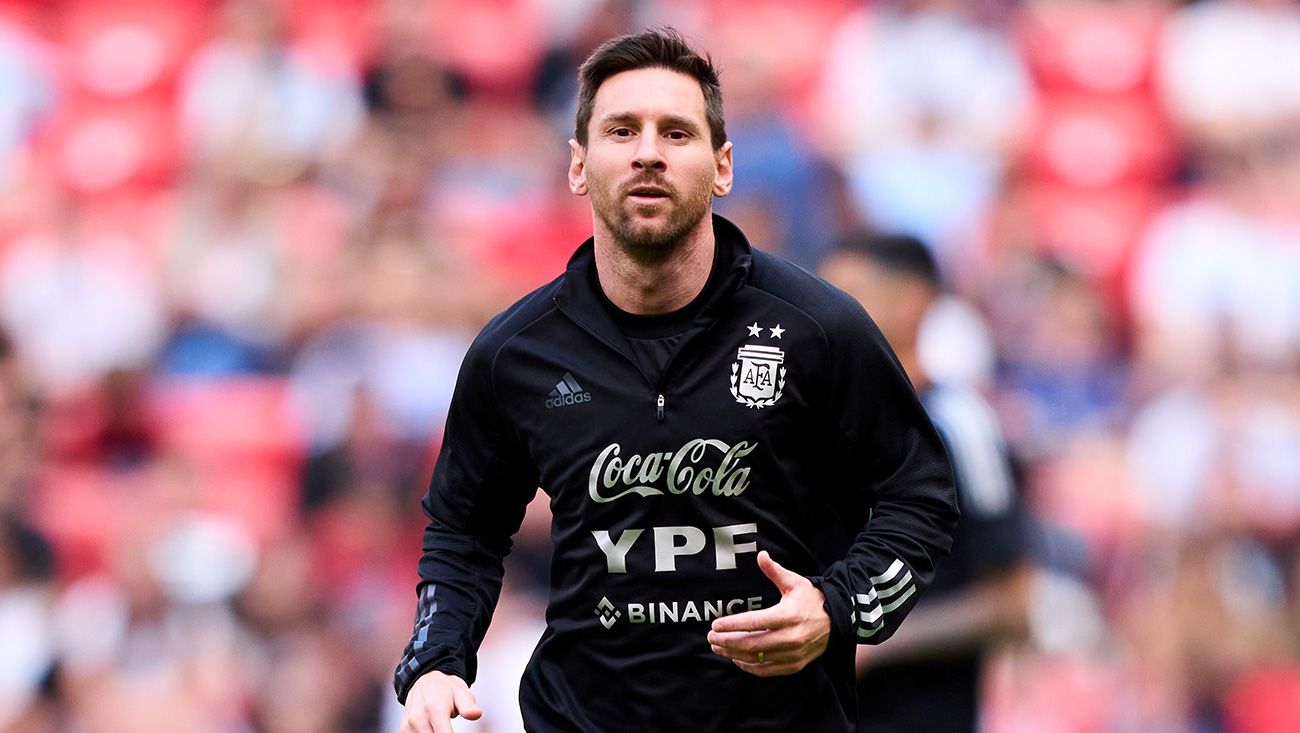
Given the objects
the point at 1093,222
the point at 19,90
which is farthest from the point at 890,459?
the point at 19,90

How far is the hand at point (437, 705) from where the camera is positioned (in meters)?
3.25

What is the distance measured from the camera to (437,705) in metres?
3.28

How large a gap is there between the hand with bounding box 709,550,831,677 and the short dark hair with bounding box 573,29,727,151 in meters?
1.03

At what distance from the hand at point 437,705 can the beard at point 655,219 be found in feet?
3.18

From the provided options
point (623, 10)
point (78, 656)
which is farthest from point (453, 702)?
point (623, 10)

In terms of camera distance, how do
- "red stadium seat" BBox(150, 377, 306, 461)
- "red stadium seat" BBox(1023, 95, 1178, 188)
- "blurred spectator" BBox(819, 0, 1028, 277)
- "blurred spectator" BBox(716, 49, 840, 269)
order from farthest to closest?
"red stadium seat" BBox(1023, 95, 1178, 188)
"blurred spectator" BBox(819, 0, 1028, 277)
"red stadium seat" BBox(150, 377, 306, 461)
"blurred spectator" BBox(716, 49, 840, 269)

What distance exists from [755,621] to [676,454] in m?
0.51

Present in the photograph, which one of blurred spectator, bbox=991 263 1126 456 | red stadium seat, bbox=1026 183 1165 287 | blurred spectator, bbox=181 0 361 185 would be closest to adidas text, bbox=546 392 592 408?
blurred spectator, bbox=991 263 1126 456

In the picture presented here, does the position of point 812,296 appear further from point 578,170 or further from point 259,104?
point 259,104

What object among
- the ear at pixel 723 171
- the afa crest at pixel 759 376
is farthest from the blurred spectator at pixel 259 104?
the afa crest at pixel 759 376

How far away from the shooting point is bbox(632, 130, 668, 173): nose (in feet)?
11.2

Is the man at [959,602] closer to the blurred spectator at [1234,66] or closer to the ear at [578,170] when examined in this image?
the ear at [578,170]

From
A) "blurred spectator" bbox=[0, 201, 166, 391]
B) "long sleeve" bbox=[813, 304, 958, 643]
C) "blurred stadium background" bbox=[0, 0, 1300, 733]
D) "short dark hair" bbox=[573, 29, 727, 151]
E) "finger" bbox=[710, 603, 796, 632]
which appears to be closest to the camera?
"finger" bbox=[710, 603, 796, 632]

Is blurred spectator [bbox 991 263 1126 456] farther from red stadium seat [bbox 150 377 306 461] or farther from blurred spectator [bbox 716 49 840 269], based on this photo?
red stadium seat [bbox 150 377 306 461]
